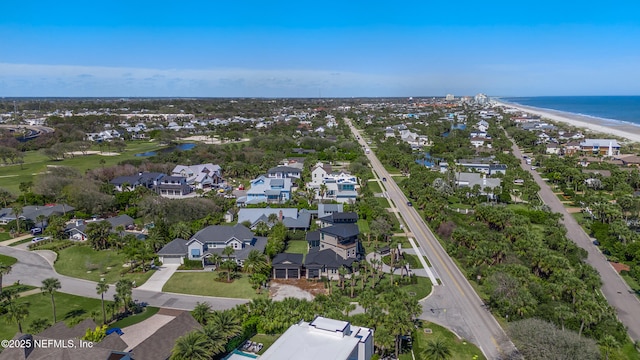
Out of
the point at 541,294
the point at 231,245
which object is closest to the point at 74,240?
the point at 231,245

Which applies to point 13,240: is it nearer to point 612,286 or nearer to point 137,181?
point 137,181

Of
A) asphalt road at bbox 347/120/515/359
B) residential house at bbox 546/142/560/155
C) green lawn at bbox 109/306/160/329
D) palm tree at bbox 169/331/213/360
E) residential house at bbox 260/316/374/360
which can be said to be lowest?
green lawn at bbox 109/306/160/329

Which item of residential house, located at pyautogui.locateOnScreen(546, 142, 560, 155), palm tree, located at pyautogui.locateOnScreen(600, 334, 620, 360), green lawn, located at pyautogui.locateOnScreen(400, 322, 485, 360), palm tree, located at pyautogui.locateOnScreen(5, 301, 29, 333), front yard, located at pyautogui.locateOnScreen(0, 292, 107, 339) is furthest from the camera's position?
residential house, located at pyautogui.locateOnScreen(546, 142, 560, 155)

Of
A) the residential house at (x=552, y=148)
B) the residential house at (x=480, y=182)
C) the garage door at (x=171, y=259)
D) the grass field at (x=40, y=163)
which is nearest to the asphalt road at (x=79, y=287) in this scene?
the garage door at (x=171, y=259)

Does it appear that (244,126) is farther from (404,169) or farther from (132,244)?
(132,244)

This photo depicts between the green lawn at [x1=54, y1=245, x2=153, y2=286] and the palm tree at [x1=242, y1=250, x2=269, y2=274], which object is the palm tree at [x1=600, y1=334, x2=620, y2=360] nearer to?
the palm tree at [x1=242, y1=250, x2=269, y2=274]

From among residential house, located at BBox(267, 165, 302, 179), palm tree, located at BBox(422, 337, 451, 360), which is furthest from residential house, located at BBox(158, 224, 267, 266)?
residential house, located at BBox(267, 165, 302, 179)
